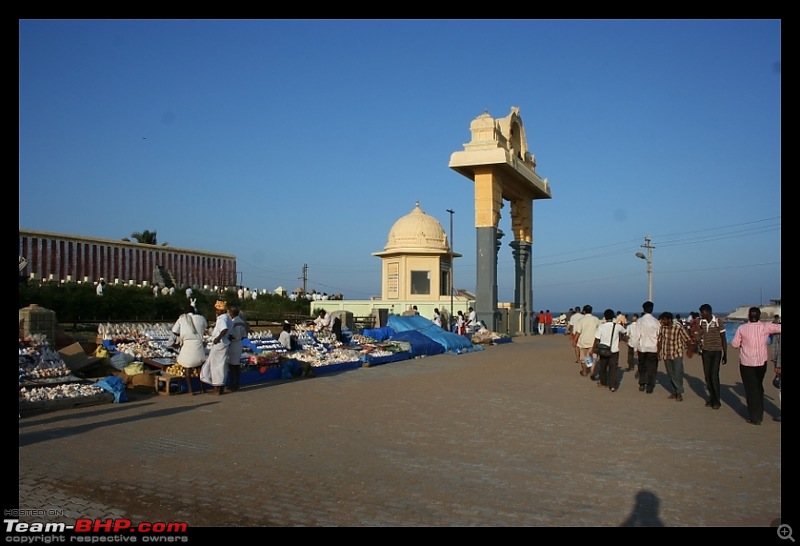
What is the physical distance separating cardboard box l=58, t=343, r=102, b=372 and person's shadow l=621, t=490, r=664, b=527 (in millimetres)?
10221

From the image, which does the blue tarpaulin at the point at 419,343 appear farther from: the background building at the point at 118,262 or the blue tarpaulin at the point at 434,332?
the background building at the point at 118,262

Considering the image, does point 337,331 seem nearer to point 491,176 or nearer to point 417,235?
point 491,176

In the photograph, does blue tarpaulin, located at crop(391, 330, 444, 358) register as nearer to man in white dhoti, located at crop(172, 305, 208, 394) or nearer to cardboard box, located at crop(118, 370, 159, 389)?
man in white dhoti, located at crop(172, 305, 208, 394)

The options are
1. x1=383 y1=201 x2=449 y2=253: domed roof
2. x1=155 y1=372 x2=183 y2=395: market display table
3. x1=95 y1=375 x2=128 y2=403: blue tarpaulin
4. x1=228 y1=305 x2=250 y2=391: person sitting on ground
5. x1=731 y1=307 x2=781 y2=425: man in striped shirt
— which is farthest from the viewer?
x1=383 y1=201 x2=449 y2=253: domed roof

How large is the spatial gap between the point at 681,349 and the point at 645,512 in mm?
7124

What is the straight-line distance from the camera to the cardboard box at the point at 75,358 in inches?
480

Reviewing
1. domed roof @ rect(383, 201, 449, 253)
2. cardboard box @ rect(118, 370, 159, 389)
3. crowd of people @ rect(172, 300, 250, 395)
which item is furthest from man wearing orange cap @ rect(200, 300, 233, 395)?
domed roof @ rect(383, 201, 449, 253)

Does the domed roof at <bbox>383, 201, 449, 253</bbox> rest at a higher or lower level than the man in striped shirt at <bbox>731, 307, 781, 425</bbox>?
higher

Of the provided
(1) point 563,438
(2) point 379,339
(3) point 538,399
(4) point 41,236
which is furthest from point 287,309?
(1) point 563,438

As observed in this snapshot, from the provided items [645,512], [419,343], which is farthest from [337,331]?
[645,512]

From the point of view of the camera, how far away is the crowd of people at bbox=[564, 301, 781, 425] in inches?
375

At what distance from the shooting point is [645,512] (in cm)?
537
